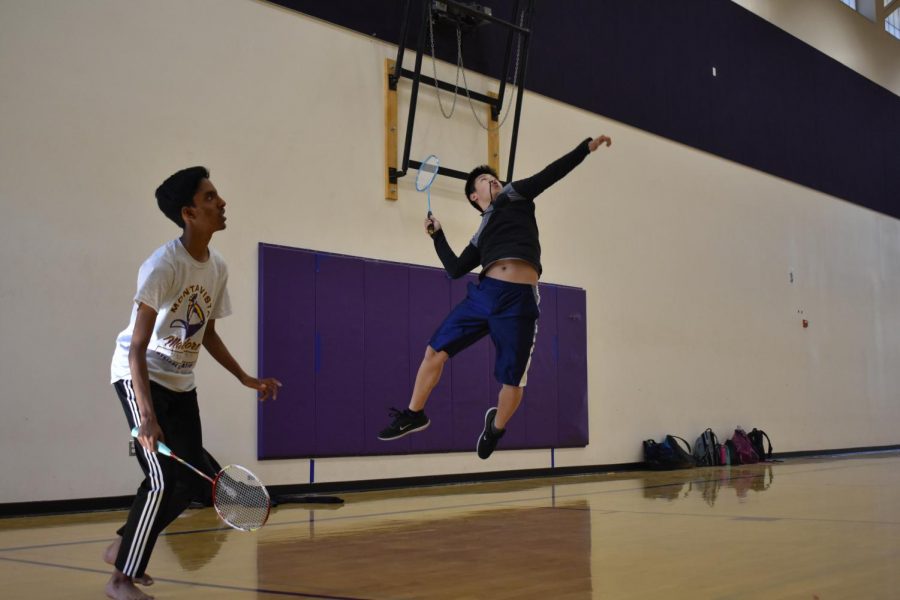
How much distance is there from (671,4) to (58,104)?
7810mm

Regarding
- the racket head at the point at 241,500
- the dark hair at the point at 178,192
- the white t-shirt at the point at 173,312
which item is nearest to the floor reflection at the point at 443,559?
the racket head at the point at 241,500

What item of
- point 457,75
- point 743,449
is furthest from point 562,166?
point 743,449

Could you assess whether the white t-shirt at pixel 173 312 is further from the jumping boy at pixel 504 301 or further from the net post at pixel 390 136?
the net post at pixel 390 136

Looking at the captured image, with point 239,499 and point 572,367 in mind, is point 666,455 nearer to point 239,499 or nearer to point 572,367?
point 572,367

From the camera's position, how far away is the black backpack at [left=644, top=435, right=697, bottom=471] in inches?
394

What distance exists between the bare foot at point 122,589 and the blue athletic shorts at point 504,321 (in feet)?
7.59

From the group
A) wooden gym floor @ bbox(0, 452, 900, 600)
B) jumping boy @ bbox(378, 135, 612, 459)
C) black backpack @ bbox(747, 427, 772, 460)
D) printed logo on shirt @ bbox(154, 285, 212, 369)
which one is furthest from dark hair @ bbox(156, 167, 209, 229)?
black backpack @ bbox(747, 427, 772, 460)

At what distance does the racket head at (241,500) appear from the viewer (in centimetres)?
307

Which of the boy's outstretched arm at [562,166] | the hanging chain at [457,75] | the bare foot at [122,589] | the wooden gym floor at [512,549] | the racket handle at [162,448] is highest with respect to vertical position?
the hanging chain at [457,75]

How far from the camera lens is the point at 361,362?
759 centimetres

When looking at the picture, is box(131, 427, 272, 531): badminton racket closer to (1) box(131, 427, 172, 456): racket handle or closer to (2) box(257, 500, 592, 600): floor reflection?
(1) box(131, 427, 172, 456): racket handle

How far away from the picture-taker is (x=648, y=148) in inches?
424

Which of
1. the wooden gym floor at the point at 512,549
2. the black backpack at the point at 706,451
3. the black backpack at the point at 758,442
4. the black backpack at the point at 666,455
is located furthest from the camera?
the black backpack at the point at 758,442

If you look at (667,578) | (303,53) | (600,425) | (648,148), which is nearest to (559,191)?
(648,148)
